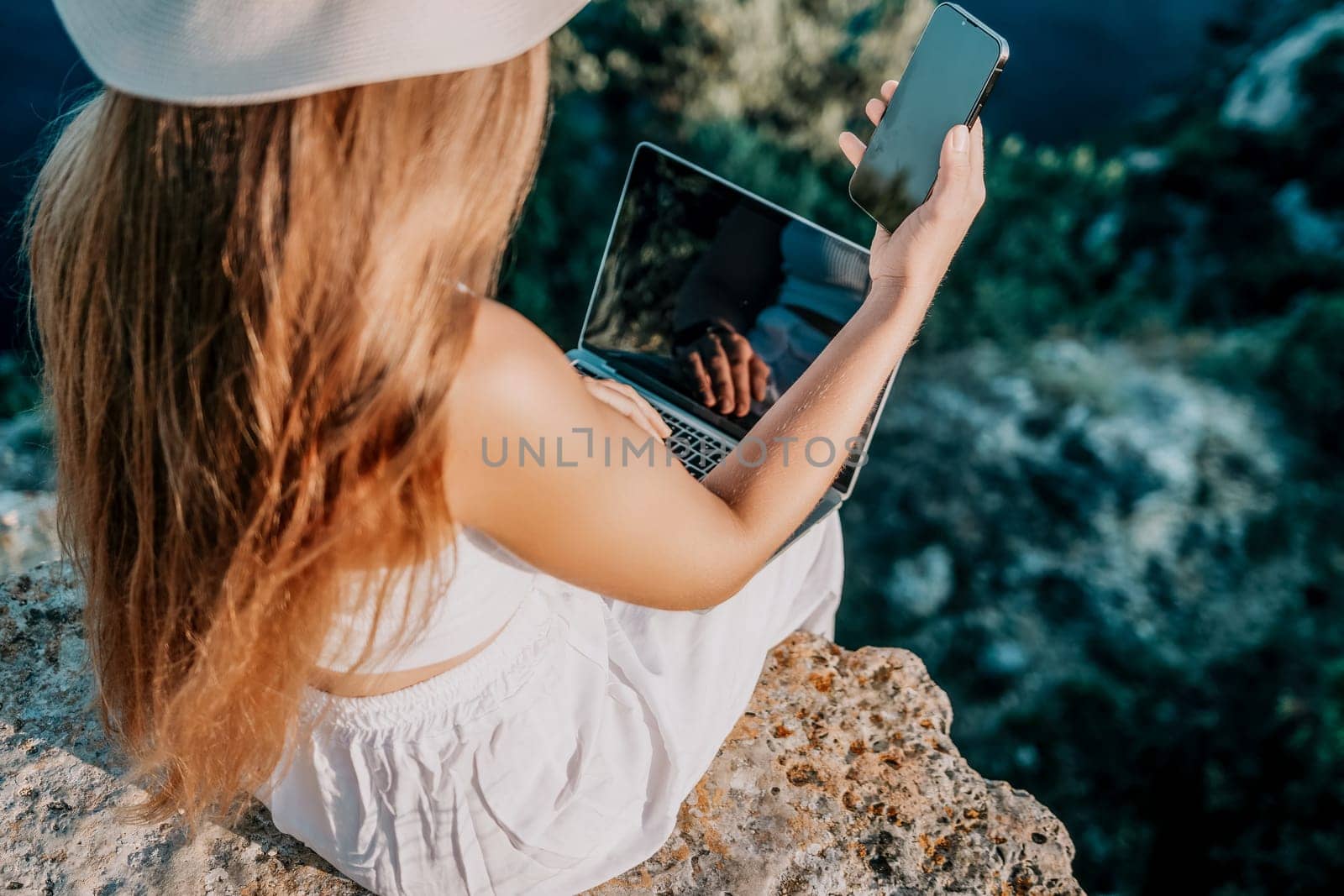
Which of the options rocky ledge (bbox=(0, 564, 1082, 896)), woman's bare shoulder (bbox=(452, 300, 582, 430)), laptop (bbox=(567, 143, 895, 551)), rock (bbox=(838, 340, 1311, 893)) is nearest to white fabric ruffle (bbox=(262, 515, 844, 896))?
rocky ledge (bbox=(0, 564, 1082, 896))

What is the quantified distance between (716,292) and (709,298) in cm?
2

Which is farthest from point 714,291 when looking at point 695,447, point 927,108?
point 927,108

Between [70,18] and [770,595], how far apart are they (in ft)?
3.86

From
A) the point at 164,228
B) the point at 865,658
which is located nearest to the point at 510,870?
the point at 865,658

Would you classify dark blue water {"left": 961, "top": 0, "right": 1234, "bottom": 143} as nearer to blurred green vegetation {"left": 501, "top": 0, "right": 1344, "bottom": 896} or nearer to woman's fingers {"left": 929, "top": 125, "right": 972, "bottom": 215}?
blurred green vegetation {"left": 501, "top": 0, "right": 1344, "bottom": 896}

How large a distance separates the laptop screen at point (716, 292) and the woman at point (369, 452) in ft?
1.96

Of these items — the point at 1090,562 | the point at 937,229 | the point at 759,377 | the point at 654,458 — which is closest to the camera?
the point at 654,458

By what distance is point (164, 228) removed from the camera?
81cm

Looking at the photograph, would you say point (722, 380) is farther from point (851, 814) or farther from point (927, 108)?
point (851, 814)

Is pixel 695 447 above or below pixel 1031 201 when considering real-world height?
below

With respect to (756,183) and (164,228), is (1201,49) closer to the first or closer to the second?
(756,183)

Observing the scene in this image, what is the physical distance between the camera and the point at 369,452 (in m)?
0.83

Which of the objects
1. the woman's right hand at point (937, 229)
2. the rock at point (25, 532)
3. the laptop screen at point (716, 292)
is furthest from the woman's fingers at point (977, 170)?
the rock at point (25, 532)

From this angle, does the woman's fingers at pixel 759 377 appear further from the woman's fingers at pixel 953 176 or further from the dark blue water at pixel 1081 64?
the dark blue water at pixel 1081 64
